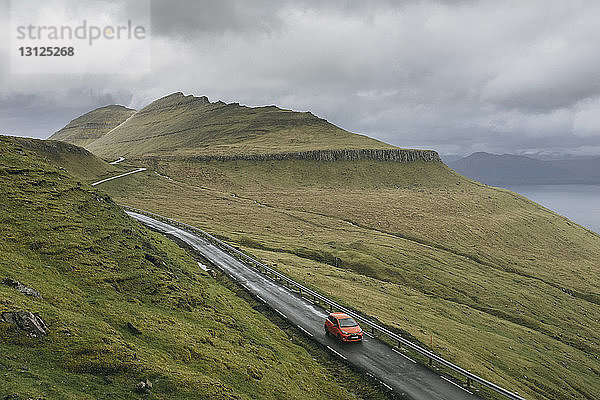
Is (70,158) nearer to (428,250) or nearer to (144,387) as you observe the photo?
(428,250)

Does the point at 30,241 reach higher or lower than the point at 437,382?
higher

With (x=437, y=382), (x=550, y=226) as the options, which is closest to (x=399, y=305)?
(x=437, y=382)

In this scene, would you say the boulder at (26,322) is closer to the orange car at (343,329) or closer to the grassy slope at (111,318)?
the grassy slope at (111,318)

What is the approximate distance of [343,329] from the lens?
29.6 meters

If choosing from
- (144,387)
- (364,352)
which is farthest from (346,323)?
(144,387)

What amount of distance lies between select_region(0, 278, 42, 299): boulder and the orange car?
2056cm

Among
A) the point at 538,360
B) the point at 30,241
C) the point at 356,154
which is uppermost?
the point at 356,154

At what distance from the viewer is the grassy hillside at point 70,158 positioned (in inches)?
4173

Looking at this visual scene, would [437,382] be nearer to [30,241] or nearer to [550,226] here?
[30,241]

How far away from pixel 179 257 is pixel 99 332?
2487 centimetres

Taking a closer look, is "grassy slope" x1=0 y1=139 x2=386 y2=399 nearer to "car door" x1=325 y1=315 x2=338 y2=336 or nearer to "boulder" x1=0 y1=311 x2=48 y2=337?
"boulder" x1=0 y1=311 x2=48 y2=337

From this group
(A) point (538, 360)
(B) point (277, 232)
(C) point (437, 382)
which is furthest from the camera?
(B) point (277, 232)

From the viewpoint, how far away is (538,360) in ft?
155

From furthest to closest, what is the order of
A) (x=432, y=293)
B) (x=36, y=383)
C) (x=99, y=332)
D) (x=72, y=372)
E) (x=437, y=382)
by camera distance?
(x=432, y=293), (x=437, y=382), (x=99, y=332), (x=72, y=372), (x=36, y=383)
